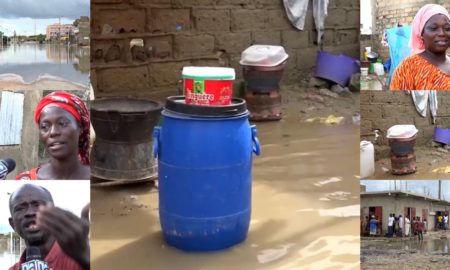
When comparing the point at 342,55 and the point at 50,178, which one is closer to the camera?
the point at 50,178

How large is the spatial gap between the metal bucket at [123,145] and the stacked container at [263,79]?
6.08 ft

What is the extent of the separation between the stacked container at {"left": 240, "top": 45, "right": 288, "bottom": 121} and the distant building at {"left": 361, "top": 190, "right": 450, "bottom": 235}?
306cm

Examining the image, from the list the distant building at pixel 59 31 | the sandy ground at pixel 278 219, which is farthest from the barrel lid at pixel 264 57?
the distant building at pixel 59 31

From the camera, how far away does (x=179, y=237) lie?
247 centimetres

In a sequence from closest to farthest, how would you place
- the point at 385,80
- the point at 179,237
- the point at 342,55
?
the point at 385,80, the point at 179,237, the point at 342,55

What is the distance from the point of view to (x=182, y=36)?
200 inches

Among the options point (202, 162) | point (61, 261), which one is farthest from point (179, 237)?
point (61, 261)

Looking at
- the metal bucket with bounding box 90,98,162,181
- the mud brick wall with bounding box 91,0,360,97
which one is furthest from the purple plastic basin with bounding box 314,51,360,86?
the metal bucket with bounding box 90,98,162,181

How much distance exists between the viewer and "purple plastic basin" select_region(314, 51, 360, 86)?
19.1ft

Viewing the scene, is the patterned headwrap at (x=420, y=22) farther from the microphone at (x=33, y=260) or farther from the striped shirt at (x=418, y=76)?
the microphone at (x=33, y=260)

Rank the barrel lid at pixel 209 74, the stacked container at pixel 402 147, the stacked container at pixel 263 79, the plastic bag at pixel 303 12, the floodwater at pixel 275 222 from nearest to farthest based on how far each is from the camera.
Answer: the stacked container at pixel 402 147 → the barrel lid at pixel 209 74 → the floodwater at pixel 275 222 → the stacked container at pixel 263 79 → the plastic bag at pixel 303 12

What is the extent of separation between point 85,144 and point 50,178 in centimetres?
16

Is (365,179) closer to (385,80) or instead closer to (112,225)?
(385,80)

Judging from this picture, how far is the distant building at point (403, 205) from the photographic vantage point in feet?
6.00
